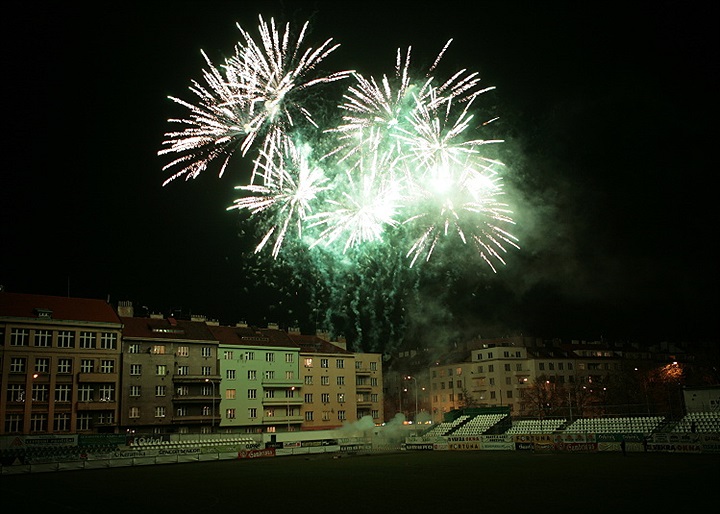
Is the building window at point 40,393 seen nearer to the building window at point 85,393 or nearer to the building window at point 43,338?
the building window at point 85,393

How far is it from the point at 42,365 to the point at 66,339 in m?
3.09

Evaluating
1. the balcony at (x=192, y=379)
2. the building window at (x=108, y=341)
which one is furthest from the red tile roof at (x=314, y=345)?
the building window at (x=108, y=341)

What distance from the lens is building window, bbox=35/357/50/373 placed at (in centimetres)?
5597

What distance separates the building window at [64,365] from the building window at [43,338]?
1976 mm

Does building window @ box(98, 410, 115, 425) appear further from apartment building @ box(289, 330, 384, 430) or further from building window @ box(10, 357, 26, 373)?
apartment building @ box(289, 330, 384, 430)

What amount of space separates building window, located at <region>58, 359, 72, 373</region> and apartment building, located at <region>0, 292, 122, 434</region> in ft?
0.28

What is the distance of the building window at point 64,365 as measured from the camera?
→ 57156 mm

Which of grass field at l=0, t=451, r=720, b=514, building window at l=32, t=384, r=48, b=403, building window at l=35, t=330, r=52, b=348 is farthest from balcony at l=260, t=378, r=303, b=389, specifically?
grass field at l=0, t=451, r=720, b=514

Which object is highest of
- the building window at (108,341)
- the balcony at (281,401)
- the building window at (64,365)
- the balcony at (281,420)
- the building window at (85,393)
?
the building window at (108,341)

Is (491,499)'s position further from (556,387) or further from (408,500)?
(556,387)

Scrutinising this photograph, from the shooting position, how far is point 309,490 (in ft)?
93.1

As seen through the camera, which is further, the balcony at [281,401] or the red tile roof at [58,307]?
the balcony at [281,401]

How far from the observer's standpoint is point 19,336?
2192 inches

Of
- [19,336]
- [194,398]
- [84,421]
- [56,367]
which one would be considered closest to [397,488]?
[194,398]
